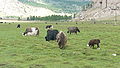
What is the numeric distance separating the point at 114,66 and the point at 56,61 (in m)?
5.53

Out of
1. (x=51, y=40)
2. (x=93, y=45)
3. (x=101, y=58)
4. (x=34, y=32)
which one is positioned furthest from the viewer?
(x=34, y=32)

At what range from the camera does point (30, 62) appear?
22.3 meters

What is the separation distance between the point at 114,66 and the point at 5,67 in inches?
366

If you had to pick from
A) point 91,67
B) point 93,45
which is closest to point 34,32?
point 93,45

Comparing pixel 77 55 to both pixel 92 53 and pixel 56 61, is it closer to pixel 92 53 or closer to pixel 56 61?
pixel 92 53

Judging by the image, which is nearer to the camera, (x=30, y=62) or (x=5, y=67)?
(x=5, y=67)

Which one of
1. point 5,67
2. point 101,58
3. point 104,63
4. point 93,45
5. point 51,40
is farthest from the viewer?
point 51,40

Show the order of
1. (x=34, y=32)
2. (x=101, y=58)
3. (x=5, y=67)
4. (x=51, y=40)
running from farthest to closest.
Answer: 1. (x=34, y=32)
2. (x=51, y=40)
3. (x=101, y=58)
4. (x=5, y=67)

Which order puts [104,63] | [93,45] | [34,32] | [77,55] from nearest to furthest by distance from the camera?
1. [104,63]
2. [77,55]
3. [93,45]
4. [34,32]

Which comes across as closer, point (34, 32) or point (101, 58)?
point (101, 58)

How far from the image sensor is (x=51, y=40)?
41188 mm

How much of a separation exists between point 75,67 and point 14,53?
30.4 ft

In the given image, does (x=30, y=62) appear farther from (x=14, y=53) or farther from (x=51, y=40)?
(x=51, y=40)

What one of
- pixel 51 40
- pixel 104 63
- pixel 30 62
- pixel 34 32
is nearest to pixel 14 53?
pixel 30 62
